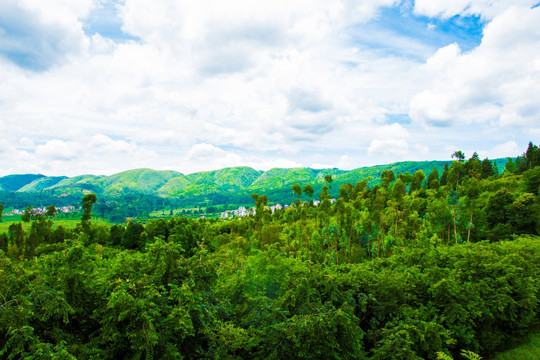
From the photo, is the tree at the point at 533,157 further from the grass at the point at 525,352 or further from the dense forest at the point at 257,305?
the grass at the point at 525,352

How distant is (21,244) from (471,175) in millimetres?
117872

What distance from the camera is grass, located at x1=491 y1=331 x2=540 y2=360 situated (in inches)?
630

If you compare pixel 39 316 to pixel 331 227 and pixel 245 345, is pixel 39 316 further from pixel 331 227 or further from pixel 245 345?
pixel 331 227

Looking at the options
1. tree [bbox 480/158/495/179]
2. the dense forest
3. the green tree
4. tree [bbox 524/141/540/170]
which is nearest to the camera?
the dense forest

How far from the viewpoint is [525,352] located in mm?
16453

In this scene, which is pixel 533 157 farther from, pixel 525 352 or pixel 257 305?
pixel 257 305

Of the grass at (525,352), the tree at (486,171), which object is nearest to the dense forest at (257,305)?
the grass at (525,352)

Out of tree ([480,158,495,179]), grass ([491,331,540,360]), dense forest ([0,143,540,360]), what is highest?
tree ([480,158,495,179])

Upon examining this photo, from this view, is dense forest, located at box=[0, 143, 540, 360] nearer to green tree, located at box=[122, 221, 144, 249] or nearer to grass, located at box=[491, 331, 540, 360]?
grass, located at box=[491, 331, 540, 360]

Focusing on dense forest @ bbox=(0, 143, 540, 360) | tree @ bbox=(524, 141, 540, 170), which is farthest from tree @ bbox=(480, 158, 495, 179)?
dense forest @ bbox=(0, 143, 540, 360)

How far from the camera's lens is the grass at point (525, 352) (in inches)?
630

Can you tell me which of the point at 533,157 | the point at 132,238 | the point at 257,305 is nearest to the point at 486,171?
the point at 533,157

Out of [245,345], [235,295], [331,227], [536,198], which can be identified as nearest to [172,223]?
[331,227]

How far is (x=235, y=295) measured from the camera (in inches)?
535
